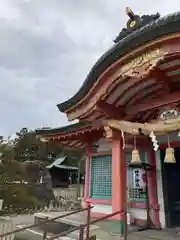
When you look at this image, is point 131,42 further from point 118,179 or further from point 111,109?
point 118,179

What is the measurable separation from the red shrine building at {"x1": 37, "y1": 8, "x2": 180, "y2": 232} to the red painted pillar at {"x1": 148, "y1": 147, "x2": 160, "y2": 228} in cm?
3

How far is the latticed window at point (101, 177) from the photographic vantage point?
7152 mm

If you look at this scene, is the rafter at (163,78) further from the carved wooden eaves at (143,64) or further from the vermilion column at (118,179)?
the vermilion column at (118,179)

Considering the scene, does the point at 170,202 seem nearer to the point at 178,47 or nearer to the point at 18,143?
the point at 178,47

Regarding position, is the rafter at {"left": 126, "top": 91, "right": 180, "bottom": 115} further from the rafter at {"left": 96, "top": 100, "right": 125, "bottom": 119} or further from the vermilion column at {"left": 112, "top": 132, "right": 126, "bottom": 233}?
the vermilion column at {"left": 112, "top": 132, "right": 126, "bottom": 233}

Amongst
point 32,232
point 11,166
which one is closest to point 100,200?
point 32,232

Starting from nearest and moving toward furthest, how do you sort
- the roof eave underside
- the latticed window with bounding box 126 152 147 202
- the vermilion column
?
the roof eave underside
the vermilion column
the latticed window with bounding box 126 152 147 202

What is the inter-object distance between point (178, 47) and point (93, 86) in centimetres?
203

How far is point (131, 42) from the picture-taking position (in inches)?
161

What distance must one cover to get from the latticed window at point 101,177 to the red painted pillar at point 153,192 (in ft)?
4.04

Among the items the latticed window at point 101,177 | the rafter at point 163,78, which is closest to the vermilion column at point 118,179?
the rafter at point 163,78

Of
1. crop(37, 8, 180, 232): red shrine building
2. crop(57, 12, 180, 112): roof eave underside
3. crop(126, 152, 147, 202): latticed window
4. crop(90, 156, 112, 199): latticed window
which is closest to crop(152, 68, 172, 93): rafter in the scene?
crop(37, 8, 180, 232): red shrine building

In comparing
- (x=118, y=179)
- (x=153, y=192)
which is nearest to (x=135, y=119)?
(x=118, y=179)

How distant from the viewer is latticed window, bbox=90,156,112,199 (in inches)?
282
